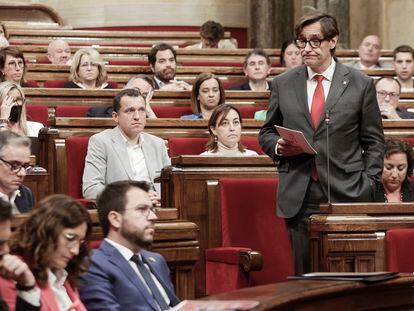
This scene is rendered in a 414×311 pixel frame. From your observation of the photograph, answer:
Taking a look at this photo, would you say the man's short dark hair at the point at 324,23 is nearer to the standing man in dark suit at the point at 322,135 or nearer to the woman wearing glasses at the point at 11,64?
the standing man in dark suit at the point at 322,135

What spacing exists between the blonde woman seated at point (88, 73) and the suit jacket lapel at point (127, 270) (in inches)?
150

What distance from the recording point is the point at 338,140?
13.8 ft

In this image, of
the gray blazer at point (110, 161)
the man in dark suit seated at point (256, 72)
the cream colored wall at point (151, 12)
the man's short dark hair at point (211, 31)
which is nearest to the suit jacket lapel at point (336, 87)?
the gray blazer at point (110, 161)

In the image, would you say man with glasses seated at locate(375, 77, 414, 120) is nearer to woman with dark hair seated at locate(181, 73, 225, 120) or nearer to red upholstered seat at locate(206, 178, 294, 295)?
woman with dark hair seated at locate(181, 73, 225, 120)

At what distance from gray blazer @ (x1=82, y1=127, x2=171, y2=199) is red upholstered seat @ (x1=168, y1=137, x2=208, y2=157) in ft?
1.03

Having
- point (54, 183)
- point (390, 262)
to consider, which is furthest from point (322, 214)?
point (54, 183)

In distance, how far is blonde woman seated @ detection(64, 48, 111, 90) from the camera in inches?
282

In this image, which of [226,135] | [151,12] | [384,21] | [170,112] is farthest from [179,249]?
[151,12]

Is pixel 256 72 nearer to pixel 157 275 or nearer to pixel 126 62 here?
Result: pixel 126 62

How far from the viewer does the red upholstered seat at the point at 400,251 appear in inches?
165

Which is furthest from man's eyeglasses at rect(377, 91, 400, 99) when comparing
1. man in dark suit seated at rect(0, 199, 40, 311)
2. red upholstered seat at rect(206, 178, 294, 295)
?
man in dark suit seated at rect(0, 199, 40, 311)

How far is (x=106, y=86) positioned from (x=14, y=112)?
1.75 meters

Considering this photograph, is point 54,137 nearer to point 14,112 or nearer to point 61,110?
point 14,112

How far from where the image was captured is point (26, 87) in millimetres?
6930
